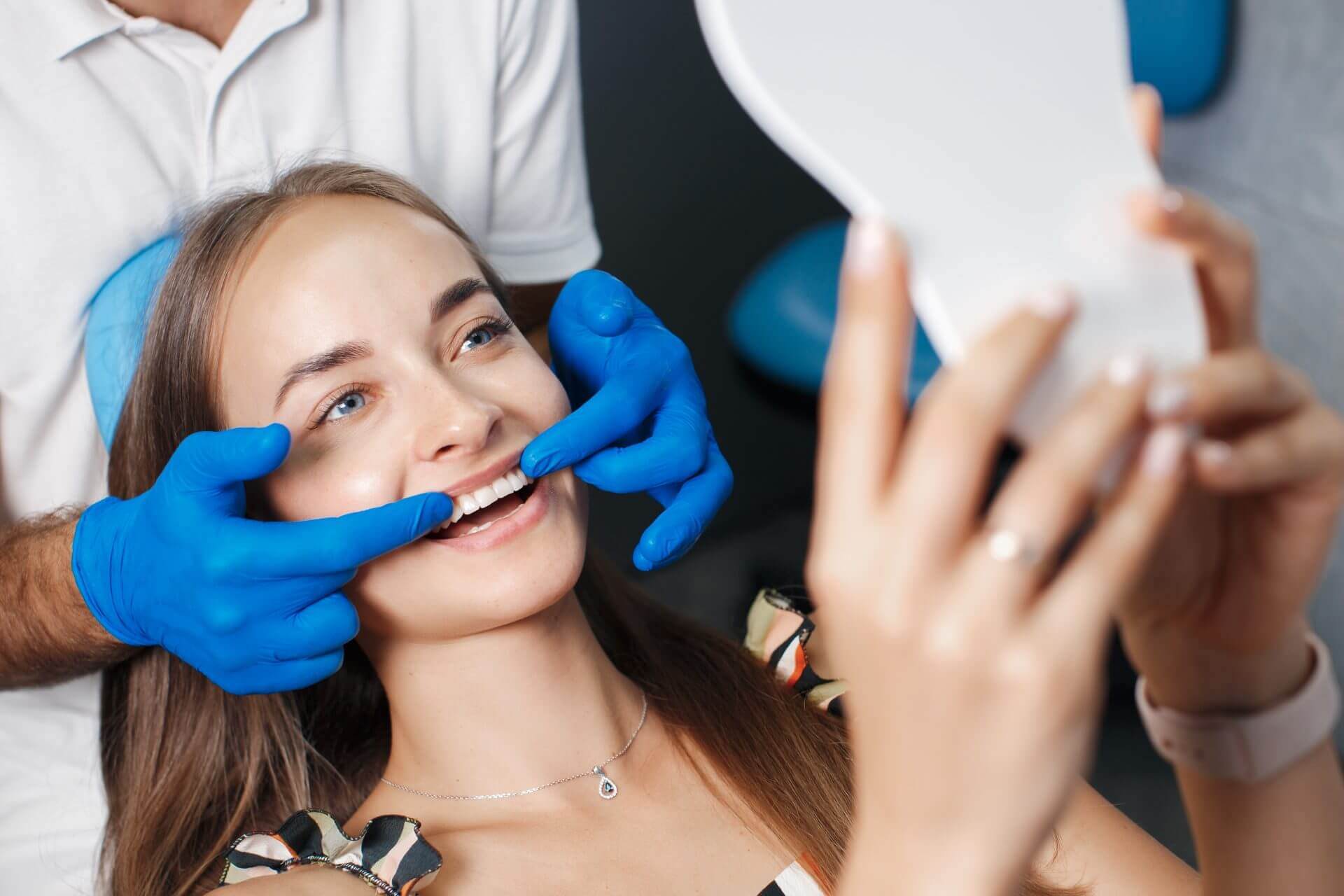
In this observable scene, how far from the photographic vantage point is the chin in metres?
1.16

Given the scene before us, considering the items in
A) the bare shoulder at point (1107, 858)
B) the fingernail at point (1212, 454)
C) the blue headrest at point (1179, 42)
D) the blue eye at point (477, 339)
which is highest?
the fingernail at point (1212, 454)

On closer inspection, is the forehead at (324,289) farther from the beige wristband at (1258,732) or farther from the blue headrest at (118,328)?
the beige wristband at (1258,732)

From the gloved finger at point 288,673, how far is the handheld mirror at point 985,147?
0.80 meters

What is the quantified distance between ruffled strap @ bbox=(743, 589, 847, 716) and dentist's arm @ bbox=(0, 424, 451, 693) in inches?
22.3

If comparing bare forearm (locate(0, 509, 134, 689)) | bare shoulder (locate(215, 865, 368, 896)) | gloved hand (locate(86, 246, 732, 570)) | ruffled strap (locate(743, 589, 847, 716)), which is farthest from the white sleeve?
bare shoulder (locate(215, 865, 368, 896))

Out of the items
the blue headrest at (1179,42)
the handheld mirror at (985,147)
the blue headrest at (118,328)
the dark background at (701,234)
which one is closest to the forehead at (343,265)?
the blue headrest at (118,328)

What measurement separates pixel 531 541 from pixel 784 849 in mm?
439

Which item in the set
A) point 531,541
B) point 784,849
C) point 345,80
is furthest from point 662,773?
point 345,80

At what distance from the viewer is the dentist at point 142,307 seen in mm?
1231

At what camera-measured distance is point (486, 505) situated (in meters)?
1.22

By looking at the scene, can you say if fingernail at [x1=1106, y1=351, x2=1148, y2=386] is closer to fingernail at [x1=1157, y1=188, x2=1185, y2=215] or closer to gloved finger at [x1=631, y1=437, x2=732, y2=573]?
fingernail at [x1=1157, y1=188, x2=1185, y2=215]

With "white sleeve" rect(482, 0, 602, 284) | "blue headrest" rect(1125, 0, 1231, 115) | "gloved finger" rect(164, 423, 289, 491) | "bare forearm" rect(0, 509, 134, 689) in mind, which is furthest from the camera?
"blue headrest" rect(1125, 0, 1231, 115)

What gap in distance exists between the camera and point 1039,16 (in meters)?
0.66

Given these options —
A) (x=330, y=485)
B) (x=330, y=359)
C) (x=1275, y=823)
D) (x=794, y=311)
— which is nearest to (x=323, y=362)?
(x=330, y=359)
